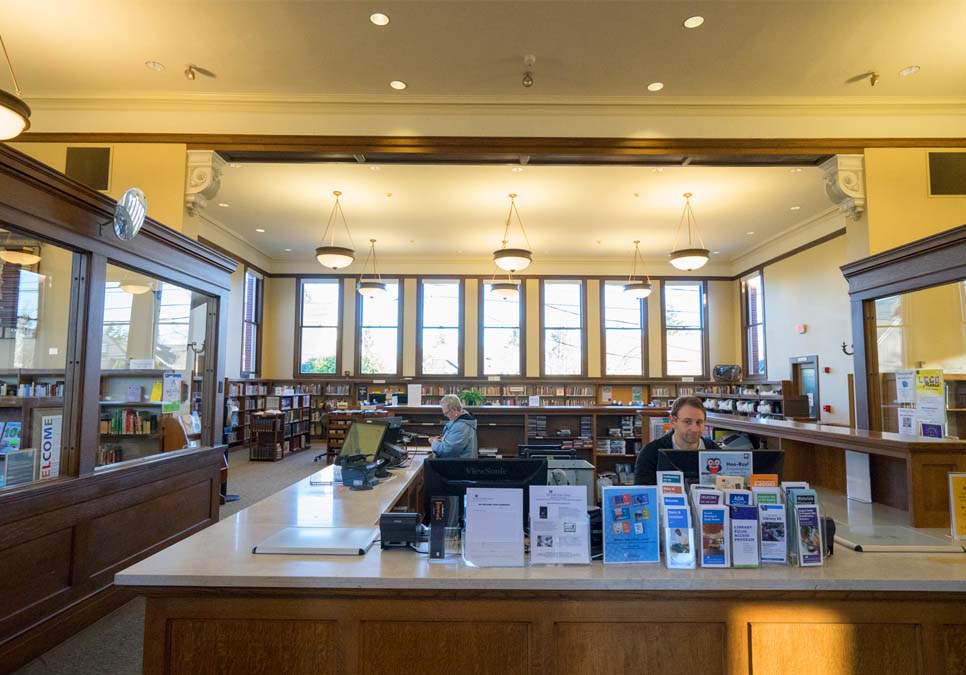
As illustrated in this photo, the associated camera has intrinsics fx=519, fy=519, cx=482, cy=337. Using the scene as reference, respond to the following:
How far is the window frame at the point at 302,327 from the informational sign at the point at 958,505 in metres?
12.1

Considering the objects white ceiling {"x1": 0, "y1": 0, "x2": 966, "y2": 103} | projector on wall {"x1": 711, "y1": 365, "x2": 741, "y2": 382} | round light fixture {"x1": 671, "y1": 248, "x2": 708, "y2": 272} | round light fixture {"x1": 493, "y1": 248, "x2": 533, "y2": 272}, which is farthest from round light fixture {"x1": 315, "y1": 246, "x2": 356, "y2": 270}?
projector on wall {"x1": 711, "y1": 365, "x2": 741, "y2": 382}

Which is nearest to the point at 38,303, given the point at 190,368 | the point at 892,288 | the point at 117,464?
the point at 117,464

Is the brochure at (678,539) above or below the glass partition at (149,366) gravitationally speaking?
below

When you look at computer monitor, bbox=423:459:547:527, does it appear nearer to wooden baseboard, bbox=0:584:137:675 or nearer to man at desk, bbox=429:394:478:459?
wooden baseboard, bbox=0:584:137:675

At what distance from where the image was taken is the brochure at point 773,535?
6.21 feet

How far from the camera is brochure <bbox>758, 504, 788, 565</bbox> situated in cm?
189

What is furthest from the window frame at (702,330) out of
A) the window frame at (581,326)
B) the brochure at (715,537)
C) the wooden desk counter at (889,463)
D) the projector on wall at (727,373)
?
the brochure at (715,537)

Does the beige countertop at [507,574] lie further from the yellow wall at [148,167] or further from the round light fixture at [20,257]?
the yellow wall at [148,167]

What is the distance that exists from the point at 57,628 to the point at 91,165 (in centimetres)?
444

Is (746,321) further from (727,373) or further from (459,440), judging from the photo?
(459,440)

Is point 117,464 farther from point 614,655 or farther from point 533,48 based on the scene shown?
point 533,48

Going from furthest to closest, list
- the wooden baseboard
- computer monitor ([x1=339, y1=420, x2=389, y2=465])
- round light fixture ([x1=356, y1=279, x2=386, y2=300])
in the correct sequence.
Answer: round light fixture ([x1=356, y1=279, x2=386, y2=300]), computer monitor ([x1=339, y1=420, x2=389, y2=465]), the wooden baseboard

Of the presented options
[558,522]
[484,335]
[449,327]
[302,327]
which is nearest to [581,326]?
[484,335]

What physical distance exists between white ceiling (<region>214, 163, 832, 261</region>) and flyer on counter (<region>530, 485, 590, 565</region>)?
20.1ft
